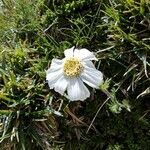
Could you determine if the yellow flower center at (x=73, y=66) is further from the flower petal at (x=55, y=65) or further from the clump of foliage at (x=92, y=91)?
the clump of foliage at (x=92, y=91)

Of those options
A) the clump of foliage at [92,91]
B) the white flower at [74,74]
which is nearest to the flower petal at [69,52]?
the white flower at [74,74]

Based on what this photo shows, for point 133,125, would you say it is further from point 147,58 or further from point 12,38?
point 12,38

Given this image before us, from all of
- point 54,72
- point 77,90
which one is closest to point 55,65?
point 54,72

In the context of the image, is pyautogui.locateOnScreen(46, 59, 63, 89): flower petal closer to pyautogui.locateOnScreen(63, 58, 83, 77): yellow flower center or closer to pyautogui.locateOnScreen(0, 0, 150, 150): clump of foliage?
pyautogui.locateOnScreen(63, 58, 83, 77): yellow flower center

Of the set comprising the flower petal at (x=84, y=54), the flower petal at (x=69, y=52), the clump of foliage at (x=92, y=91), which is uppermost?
the flower petal at (x=69, y=52)

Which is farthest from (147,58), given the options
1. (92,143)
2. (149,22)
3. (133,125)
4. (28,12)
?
(28,12)

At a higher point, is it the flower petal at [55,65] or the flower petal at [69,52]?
the flower petal at [69,52]

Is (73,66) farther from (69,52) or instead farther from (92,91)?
(92,91)

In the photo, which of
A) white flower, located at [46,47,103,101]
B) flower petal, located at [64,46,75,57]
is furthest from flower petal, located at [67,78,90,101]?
flower petal, located at [64,46,75,57]
